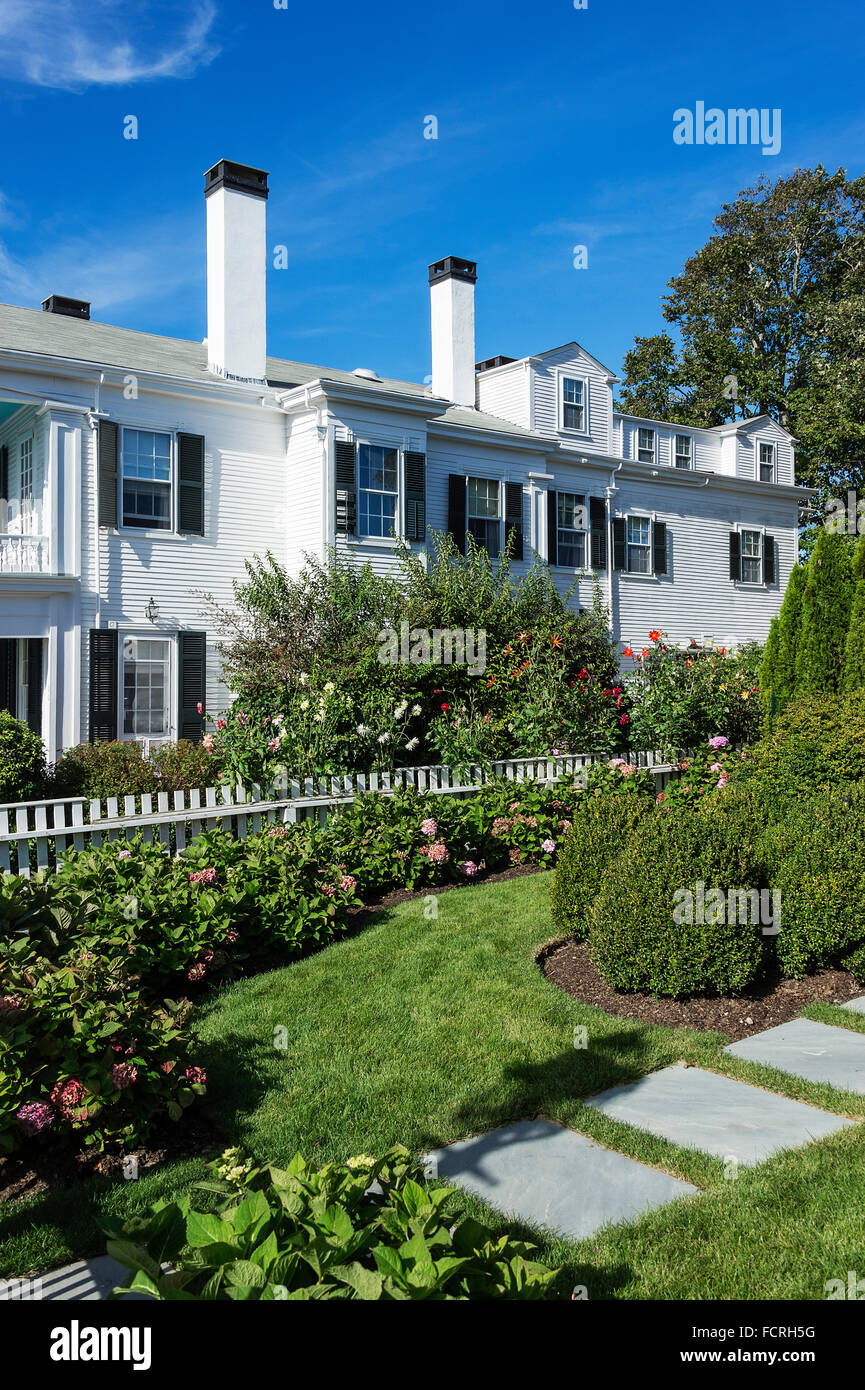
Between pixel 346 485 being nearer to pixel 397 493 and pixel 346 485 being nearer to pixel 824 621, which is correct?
pixel 397 493

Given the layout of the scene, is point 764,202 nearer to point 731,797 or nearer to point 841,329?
point 841,329

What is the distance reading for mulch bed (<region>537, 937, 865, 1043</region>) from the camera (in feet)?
16.2

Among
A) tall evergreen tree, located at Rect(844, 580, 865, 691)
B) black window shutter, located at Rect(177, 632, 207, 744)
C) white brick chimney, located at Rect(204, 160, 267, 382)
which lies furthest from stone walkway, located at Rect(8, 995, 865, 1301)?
white brick chimney, located at Rect(204, 160, 267, 382)

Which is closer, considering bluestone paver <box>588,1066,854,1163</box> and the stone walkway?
the stone walkway

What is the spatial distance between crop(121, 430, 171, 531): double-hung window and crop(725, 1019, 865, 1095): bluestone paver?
12447mm

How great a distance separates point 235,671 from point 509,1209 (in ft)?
39.4

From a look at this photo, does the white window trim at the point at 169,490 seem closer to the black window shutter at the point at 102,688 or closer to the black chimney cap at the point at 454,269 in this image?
the black window shutter at the point at 102,688

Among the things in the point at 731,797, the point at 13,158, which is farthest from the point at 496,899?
the point at 13,158

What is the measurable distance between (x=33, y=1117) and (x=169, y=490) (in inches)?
501

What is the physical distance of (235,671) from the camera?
47.3 ft

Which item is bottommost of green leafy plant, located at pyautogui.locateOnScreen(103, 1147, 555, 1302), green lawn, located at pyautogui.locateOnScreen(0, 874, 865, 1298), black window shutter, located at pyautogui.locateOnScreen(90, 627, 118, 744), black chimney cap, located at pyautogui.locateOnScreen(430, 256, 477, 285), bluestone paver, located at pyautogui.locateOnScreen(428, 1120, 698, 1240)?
bluestone paver, located at pyautogui.locateOnScreen(428, 1120, 698, 1240)

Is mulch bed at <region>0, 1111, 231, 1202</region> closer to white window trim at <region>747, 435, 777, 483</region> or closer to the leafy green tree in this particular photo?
white window trim at <region>747, 435, 777, 483</region>

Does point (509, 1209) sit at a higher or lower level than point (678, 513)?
lower
